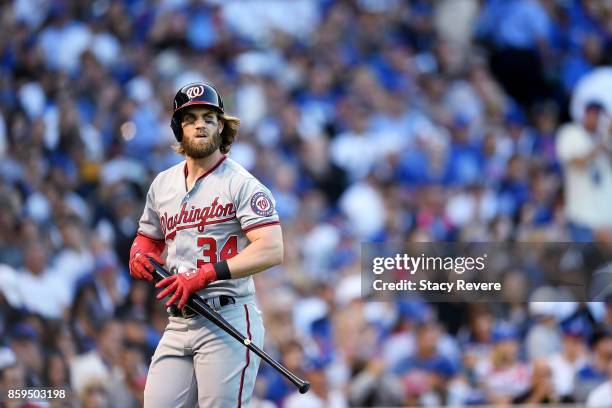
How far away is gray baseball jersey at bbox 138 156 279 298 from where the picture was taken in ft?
14.2

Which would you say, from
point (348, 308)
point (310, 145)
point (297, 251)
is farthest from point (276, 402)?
point (310, 145)

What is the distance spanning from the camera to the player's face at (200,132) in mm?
4379

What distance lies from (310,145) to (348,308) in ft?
7.01

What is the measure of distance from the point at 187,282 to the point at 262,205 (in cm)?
43

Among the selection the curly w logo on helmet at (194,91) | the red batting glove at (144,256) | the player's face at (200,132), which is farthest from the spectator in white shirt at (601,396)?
the curly w logo on helmet at (194,91)

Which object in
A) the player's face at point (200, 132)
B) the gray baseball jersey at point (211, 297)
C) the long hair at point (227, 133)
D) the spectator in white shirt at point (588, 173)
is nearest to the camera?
the gray baseball jersey at point (211, 297)

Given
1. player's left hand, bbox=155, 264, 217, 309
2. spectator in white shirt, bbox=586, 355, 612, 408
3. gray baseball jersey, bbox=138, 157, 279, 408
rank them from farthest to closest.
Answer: spectator in white shirt, bbox=586, 355, 612, 408 < gray baseball jersey, bbox=138, 157, 279, 408 < player's left hand, bbox=155, 264, 217, 309

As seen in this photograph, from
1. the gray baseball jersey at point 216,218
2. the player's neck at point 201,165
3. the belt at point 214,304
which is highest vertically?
the player's neck at point 201,165

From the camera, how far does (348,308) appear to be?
28.4 feet

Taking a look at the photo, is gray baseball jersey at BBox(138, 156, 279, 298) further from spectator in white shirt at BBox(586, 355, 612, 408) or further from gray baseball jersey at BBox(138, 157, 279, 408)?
spectator in white shirt at BBox(586, 355, 612, 408)

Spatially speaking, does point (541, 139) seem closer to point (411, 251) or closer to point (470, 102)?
point (470, 102)

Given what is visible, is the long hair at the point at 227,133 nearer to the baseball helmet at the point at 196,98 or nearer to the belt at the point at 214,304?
the baseball helmet at the point at 196,98

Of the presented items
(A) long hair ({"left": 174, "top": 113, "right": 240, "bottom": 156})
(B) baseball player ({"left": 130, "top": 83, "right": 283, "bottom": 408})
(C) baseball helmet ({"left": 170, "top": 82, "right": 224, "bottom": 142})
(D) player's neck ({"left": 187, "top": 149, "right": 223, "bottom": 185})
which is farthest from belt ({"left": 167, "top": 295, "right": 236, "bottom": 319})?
(C) baseball helmet ({"left": 170, "top": 82, "right": 224, "bottom": 142})

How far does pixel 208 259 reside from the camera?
172 inches
